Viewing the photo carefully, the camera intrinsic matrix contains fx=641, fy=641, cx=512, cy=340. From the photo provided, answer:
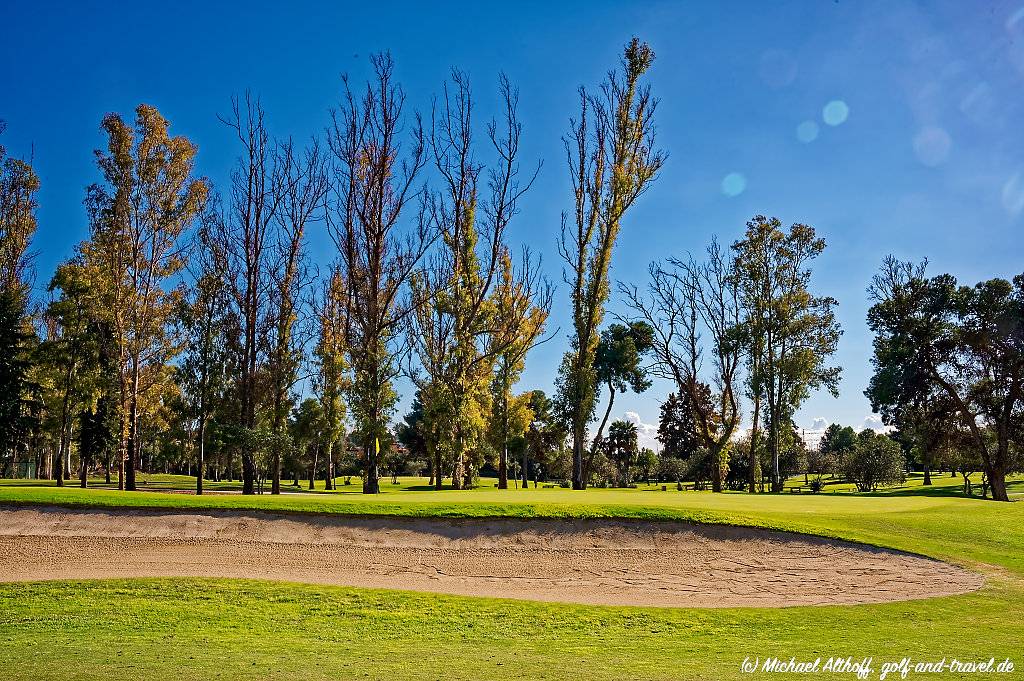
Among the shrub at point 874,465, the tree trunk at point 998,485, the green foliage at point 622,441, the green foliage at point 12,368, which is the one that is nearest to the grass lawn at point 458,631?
the tree trunk at point 998,485

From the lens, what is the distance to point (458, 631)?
10773mm

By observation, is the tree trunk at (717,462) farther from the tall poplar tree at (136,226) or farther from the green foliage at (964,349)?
the tall poplar tree at (136,226)

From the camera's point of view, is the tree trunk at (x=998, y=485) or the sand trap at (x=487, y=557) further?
the tree trunk at (x=998, y=485)

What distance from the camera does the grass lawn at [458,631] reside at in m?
8.72

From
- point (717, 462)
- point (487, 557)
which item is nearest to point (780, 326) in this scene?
point (717, 462)

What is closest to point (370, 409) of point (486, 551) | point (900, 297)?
point (486, 551)

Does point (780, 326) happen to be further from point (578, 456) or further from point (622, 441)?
point (622, 441)

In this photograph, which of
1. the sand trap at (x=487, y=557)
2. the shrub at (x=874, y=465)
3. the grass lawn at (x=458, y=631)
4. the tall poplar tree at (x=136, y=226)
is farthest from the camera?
the shrub at (x=874, y=465)

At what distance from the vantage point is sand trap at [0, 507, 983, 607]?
12.9 meters

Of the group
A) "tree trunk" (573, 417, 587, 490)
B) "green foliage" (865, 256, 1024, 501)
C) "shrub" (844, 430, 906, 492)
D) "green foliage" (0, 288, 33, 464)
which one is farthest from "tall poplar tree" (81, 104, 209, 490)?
"shrub" (844, 430, 906, 492)

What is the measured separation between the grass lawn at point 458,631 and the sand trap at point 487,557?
0.71 metres

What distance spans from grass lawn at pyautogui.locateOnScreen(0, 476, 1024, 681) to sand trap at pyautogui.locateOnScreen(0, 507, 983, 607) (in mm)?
710

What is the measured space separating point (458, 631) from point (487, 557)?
12.3ft

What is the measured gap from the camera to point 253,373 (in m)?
30.2
